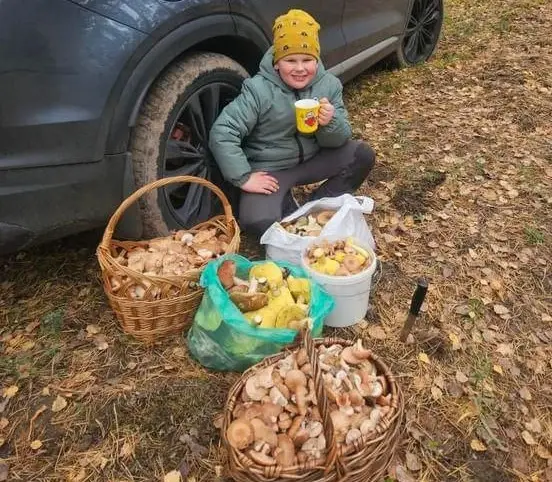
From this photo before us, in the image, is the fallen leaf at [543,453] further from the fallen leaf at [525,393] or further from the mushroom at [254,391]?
the mushroom at [254,391]

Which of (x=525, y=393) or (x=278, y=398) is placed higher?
(x=278, y=398)

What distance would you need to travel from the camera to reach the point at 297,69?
2.83m

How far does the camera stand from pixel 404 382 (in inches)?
101

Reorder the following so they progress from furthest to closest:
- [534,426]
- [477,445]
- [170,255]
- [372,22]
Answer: [372,22], [170,255], [534,426], [477,445]

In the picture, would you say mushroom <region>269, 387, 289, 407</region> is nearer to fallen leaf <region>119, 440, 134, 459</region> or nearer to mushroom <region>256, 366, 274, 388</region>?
mushroom <region>256, 366, 274, 388</region>

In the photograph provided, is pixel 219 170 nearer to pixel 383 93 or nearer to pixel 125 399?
pixel 125 399

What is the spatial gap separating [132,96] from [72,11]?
426mm

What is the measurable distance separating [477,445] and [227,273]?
134 cm

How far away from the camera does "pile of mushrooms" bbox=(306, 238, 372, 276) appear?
8.46ft

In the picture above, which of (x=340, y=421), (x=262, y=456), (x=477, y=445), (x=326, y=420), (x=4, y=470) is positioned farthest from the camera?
(x=477, y=445)

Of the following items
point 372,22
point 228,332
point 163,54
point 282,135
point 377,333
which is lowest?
point 377,333

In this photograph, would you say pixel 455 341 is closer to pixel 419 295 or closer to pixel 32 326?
pixel 419 295

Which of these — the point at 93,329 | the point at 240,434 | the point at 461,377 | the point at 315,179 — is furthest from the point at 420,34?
the point at 240,434

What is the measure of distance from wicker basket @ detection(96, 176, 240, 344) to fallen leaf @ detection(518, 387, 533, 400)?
1557mm
